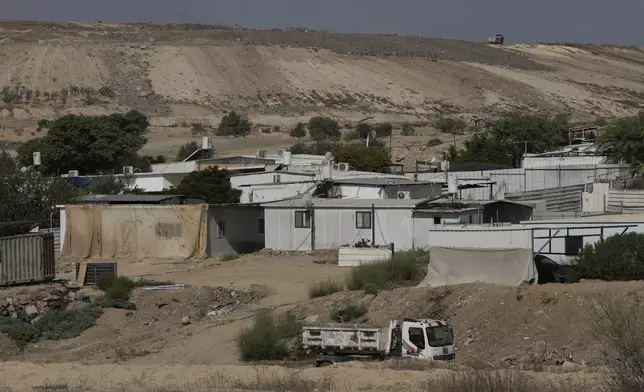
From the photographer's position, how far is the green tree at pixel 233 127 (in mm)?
92688

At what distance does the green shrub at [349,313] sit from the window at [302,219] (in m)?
13.4

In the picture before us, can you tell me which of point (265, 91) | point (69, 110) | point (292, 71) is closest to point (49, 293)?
point (69, 110)

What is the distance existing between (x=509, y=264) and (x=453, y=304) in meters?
2.41

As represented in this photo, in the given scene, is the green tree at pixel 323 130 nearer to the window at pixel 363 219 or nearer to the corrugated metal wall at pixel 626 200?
the window at pixel 363 219

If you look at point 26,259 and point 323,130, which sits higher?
point 323,130

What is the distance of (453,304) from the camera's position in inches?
1020

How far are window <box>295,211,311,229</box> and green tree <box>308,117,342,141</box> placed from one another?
45695 millimetres

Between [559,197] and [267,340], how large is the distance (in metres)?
20.5

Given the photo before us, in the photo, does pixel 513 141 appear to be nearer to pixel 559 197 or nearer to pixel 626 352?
pixel 559 197

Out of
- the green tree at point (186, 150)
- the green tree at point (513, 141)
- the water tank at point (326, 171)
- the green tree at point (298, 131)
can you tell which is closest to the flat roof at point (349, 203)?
the water tank at point (326, 171)

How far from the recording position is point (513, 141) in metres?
65.1

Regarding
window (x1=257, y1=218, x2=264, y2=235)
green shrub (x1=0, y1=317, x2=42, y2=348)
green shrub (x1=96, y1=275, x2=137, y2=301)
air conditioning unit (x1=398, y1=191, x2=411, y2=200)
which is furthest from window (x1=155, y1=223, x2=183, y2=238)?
green shrub (x1=0, y1=317, x2=42, y2=348)

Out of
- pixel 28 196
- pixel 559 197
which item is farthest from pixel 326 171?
pixel 28 196

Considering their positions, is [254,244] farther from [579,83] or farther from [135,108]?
[579,83]
